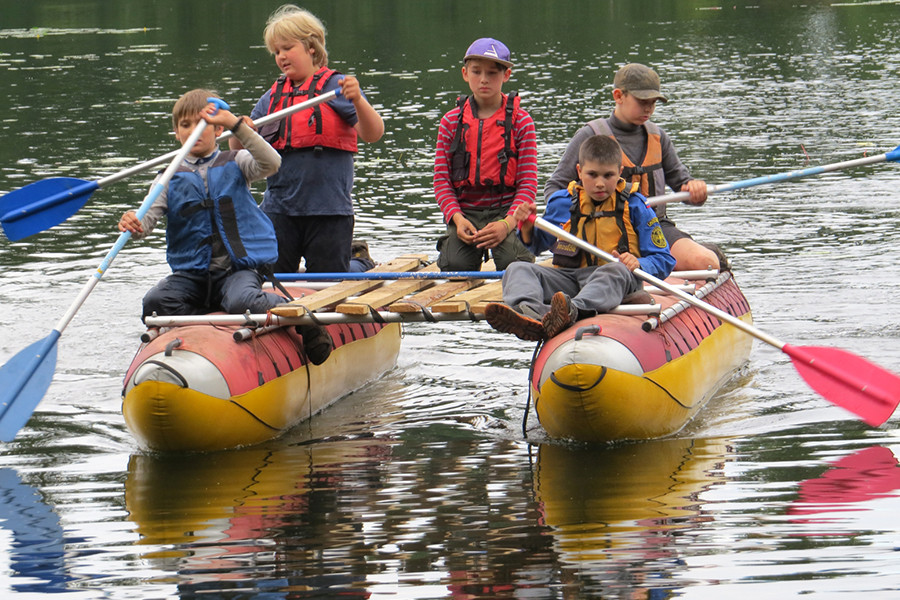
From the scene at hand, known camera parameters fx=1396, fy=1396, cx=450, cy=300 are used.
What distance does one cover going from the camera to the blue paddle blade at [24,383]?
6895mm

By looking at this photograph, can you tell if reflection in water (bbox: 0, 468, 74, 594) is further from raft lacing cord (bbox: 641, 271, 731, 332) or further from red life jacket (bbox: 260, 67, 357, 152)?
raft lacing cord (bbox: 641, 271, 731, 332)

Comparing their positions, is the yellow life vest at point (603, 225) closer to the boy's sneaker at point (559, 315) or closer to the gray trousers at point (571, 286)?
the gray trousers at point (571, 286)

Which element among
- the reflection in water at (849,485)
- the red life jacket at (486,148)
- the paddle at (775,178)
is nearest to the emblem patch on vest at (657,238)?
the paddle at (775,178)

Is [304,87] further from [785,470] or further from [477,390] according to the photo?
[785,470]

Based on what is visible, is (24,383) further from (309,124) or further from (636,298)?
(636,298)

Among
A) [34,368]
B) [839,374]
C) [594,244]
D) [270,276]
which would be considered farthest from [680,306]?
[34,368]

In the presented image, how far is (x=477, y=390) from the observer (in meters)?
8.35

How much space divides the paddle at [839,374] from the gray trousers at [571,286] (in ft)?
0.30

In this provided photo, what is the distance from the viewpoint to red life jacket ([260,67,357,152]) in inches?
321

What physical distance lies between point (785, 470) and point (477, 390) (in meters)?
2.35

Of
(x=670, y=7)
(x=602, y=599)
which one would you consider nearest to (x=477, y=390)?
(x=602, y=599)

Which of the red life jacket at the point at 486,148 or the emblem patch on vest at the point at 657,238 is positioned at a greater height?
the red life jacket at the point at 486,148

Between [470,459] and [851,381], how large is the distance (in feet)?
6.34

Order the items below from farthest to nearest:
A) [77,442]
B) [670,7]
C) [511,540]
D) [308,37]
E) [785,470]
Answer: [670,7], [308,37], [77,442], [785,470], [511,540]
